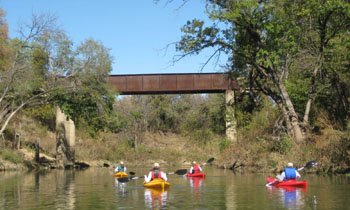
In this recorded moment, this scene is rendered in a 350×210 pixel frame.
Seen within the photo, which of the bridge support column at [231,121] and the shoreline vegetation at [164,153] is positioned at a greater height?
the bridge support column at [231,121]

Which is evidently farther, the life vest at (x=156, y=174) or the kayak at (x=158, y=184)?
the life vest at (x=156, y=174)

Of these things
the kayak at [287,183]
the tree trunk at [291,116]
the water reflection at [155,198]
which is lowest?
the water reflection at [155,198]

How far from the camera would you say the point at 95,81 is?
51.6 meters

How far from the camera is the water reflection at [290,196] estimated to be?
2057cm

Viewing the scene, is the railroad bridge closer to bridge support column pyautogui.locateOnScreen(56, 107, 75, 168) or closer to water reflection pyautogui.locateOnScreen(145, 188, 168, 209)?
bridge support column pyautogui.locateOnScreen(56, 107, 75, 168)

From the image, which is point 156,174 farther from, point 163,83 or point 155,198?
point 163,83

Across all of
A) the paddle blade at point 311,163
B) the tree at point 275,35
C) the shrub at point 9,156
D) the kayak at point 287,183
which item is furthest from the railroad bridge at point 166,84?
the kayak at point 287,183

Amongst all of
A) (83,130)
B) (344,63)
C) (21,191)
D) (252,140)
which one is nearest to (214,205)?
(21,191)

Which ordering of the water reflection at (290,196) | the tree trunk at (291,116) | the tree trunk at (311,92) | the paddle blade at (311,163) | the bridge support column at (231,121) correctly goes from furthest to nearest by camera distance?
the bridge support column at (231,121) < the tree trunk at (311,92) < the tree trunk at (291,116) < the paddle blade at (311,163) < the water reflection at (290,196)

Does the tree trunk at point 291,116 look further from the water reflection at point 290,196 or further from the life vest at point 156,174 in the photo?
the life vest at point 156,174

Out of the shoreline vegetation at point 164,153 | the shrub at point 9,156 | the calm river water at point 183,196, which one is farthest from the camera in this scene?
the shrub at point 9,156

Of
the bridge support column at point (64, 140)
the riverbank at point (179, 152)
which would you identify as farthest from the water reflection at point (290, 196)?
the bridge support column at point (64, 140)

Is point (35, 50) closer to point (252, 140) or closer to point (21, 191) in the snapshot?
point (252, 140)

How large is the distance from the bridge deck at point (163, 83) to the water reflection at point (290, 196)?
114ft
